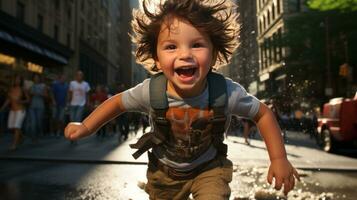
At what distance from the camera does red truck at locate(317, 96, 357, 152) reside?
1059 cm

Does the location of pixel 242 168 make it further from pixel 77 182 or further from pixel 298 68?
pixel 298 68

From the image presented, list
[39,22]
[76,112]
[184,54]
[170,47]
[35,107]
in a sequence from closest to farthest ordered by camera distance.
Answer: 1. [184,54]
2. [170,47]
3. [35,107]
4. [76,112]
5. [39,22]

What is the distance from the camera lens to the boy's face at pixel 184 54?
8.16 ft

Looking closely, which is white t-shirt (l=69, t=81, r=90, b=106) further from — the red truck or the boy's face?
the boy's face

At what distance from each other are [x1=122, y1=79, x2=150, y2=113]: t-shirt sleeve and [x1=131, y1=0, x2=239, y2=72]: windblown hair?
8.1 inches

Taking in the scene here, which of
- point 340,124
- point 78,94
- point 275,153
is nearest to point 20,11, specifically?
point 78,94

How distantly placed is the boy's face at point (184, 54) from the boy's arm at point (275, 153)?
43 cm

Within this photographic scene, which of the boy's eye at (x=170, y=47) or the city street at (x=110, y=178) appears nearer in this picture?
the boy's eye at (x=170, y=47)

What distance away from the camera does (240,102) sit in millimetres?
2760

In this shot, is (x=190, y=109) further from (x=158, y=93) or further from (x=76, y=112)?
(x=76, y=112)

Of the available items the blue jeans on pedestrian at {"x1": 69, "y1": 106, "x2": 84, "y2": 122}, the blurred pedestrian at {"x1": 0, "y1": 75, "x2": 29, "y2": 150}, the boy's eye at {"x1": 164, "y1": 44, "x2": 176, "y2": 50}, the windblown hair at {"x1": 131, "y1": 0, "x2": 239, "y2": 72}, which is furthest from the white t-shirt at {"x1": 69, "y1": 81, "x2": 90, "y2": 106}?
the boy's eye at {"x1": 164, "y1": 44, "x2": 176, "y2": 50}

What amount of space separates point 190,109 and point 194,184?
1.40 feet

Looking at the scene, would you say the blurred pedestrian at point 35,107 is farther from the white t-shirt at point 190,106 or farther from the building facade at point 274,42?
the building facade at point 274,42

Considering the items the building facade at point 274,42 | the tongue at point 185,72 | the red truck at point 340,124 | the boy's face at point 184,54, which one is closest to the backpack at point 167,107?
the boy's face at point 184,54
